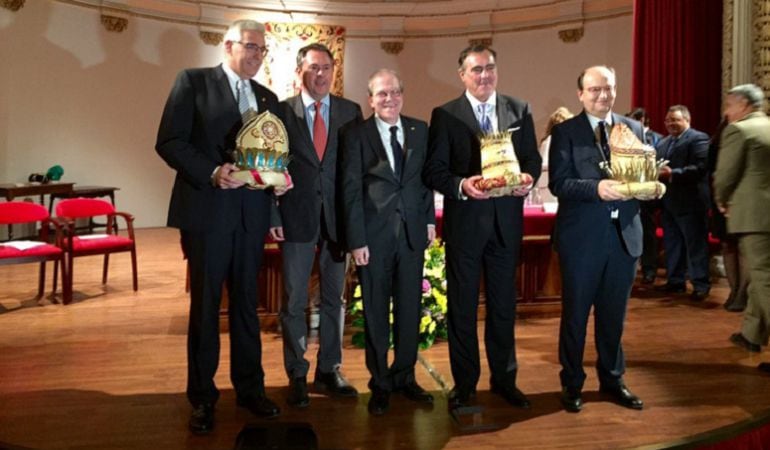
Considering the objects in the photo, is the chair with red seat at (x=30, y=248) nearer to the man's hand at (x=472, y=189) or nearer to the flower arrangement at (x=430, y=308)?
the flower arrangement at (x=430, y=308)

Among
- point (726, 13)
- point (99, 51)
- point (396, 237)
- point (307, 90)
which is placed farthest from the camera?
point (99, 51)

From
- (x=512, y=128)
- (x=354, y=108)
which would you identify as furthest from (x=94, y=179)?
(x=512, y=128)

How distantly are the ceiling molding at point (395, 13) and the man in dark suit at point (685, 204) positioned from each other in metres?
4.36

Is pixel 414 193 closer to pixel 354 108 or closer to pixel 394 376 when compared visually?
pixel 354 108

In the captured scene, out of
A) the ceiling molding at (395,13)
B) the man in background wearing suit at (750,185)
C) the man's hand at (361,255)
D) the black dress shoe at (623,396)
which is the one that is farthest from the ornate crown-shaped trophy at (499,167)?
the ceiling molding at (395,13)

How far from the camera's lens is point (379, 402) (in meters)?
3.25

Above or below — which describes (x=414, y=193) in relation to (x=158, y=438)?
above

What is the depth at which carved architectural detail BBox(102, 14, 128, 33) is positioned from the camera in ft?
33.2

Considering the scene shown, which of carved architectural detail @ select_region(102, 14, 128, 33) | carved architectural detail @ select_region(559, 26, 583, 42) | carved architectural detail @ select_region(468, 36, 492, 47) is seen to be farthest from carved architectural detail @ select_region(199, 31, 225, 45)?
carved architectural detail @ select_region(559, 26, 583, 42)

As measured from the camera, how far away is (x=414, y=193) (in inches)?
127

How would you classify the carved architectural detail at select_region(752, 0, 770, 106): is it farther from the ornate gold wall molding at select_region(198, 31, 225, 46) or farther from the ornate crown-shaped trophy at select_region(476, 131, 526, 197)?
the ornate gold wall molding at select_region(198, 31, 225, 46)

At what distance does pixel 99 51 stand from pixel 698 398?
359 inches

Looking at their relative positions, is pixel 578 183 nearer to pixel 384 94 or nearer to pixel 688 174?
pixel 384 94

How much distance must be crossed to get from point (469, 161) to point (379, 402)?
1.10 meters
